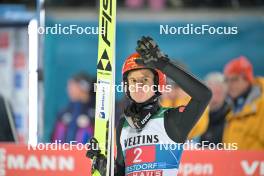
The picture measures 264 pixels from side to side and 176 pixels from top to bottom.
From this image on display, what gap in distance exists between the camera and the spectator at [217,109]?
14.0 ft

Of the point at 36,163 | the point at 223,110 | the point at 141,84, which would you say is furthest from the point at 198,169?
the point at 36,163

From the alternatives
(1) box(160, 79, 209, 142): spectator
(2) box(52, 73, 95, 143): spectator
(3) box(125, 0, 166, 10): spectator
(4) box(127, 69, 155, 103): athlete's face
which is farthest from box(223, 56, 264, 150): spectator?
(4) box(127, 69, 155, 103): athlete's face

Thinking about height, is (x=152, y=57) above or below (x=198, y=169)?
above

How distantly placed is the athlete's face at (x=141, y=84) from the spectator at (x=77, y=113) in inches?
31.8

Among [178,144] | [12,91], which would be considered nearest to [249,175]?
[178,144]

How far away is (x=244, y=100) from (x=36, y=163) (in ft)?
5.46

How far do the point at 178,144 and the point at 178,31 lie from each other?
0.92 meters

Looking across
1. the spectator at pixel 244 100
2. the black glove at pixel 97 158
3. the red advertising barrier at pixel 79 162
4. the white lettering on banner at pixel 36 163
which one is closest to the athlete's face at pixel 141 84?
the black glove at pixel 97 158

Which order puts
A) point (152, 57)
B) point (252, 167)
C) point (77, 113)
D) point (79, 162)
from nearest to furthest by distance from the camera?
point (152, 57)
point (79, 162)
point (252, 167)
point (77, 113)

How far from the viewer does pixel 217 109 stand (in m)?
4.34

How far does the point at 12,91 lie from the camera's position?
16.3 feet

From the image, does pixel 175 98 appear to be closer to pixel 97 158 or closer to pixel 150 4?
pixel 97 158

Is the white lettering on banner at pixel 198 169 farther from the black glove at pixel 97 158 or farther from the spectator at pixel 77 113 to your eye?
the black glove at pixel 97 158

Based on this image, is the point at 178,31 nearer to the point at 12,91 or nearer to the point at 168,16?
the point at 168,16
